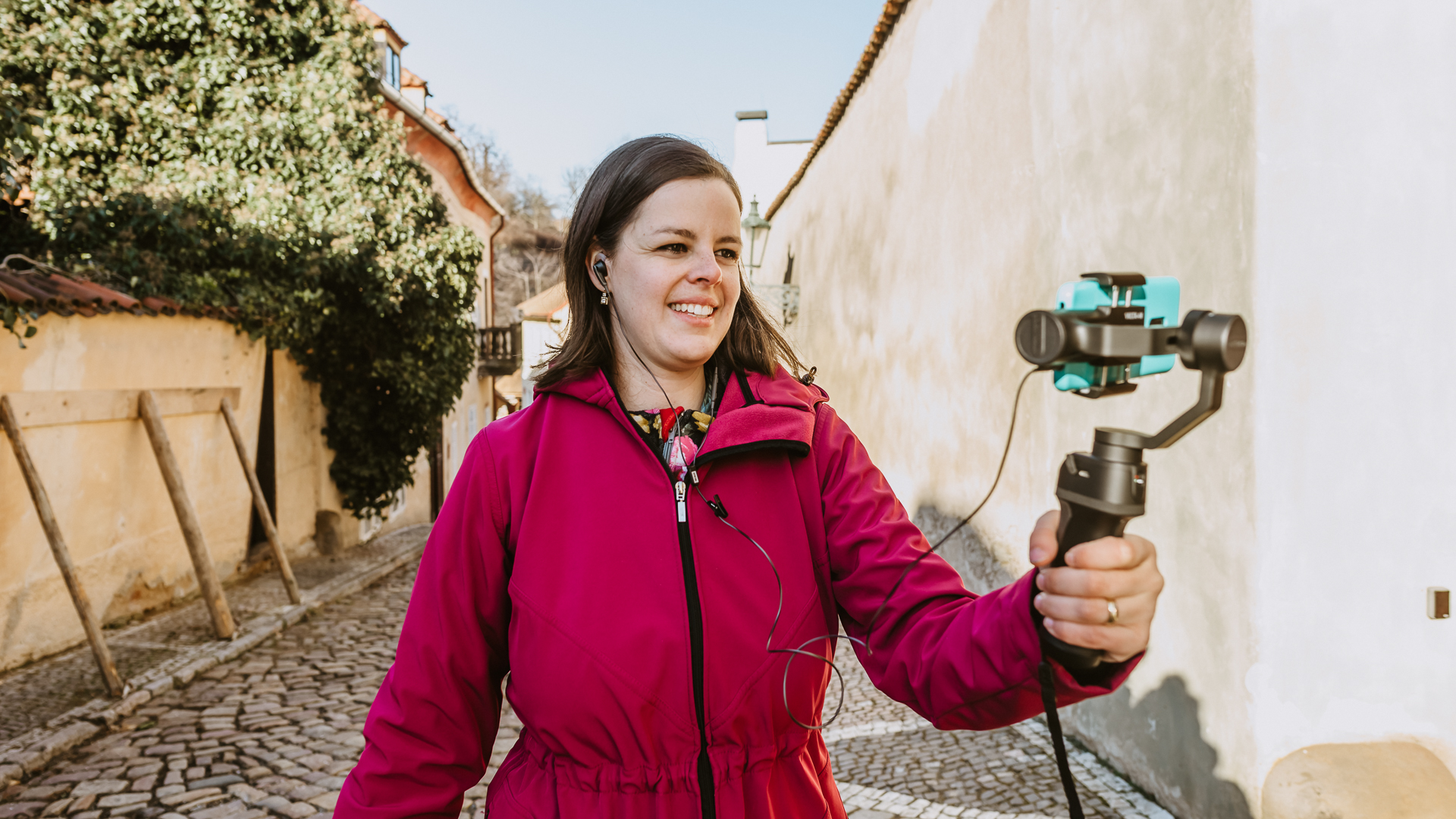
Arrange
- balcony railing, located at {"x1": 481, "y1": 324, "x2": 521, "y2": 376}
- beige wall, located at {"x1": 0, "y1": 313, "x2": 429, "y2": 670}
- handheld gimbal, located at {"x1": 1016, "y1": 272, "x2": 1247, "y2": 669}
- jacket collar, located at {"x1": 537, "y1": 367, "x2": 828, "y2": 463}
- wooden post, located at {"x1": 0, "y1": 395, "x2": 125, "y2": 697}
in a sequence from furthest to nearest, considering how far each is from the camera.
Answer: balcony railing, located at {"x1": 481, "y1": 324, "x2": 521, "y2": 376} → beige wall, located at {"x1": 0, "y1": 313, "x2": 429, "y2": 670} → wooden post, located at {"x1": 0, "y1": 395, "x2": 125, "y2": 697} → jacket collar, located at {"x1": 537, "y1": 367, "x2": 828, "y2": 463} → handheld gimbal, located at {"x1": 1016, "y1": 272, "x2": 1247, "y2": 669}

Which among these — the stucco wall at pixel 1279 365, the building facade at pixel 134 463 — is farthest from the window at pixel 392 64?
the stucco wall at pixel 1279 365

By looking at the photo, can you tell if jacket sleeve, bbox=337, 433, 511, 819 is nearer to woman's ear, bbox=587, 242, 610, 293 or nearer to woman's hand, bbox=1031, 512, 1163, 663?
woman's ear, bbox=587, 242, 610, 293

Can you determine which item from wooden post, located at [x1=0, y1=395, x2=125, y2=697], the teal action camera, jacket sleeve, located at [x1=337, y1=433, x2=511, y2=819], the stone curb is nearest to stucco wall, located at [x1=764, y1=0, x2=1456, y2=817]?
the teal action camera

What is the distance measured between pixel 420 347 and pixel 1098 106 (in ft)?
29.1

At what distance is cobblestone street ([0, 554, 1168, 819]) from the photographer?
154 inches

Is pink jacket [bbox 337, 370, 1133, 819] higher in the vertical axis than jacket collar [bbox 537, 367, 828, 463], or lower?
lower

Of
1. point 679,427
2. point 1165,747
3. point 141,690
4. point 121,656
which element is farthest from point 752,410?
point 121,656

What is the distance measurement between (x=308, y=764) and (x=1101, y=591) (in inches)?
184

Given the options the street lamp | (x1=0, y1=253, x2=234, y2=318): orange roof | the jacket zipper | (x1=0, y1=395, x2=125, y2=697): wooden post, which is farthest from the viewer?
the street lamp

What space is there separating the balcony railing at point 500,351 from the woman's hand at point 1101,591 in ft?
68.8

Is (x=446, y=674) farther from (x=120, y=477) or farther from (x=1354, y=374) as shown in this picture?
(x=120, y=477)

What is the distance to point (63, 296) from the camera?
616 centimetres

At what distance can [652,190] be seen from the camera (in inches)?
66.2

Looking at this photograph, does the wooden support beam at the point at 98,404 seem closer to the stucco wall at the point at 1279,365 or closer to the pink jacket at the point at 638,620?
the pink jacket at the point at 638,620
